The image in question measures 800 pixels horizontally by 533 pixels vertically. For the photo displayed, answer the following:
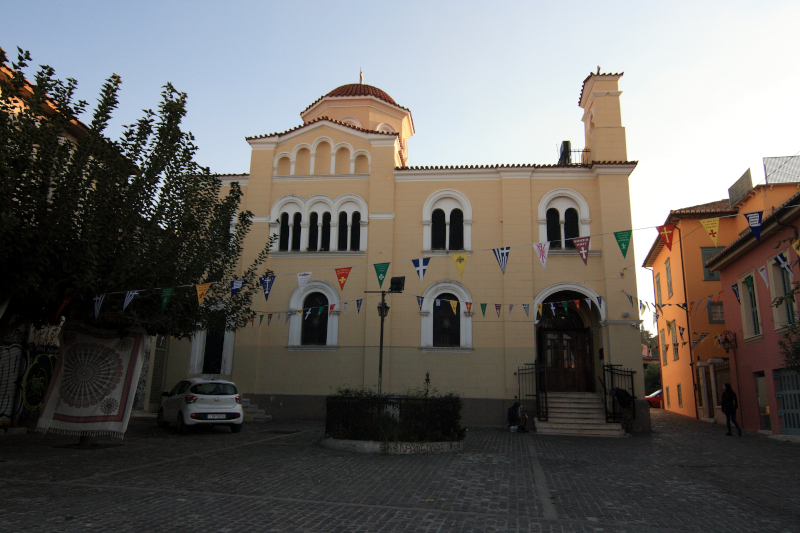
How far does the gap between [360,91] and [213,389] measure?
46.3ft

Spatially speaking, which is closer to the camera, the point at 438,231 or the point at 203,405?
the point at 203,405

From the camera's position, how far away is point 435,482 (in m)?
8.48

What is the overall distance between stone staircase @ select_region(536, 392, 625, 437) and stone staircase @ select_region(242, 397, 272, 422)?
894cm

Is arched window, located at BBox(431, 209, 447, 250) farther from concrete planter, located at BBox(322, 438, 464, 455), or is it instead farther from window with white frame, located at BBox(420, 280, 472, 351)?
concrete planter, located at BBox(322, 438, 464, 455)

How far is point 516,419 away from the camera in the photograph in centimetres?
1670

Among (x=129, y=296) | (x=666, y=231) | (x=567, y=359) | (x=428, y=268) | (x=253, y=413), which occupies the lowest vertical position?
(x=253, y=413)

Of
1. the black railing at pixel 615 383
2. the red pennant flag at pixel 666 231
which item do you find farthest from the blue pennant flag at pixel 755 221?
the black railing at pixel 615 383

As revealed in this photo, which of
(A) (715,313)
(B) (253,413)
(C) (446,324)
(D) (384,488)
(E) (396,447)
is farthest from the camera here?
(A) (715,313)

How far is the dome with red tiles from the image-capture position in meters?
23.4

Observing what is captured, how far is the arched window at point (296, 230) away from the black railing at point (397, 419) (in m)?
9.37

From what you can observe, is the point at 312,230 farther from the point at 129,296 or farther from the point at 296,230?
the point at 129,296

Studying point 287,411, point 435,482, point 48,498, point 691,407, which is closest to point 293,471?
point 435,482

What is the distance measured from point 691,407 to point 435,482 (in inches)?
865

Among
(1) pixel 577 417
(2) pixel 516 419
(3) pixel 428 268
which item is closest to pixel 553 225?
(3) pixel 428 268
